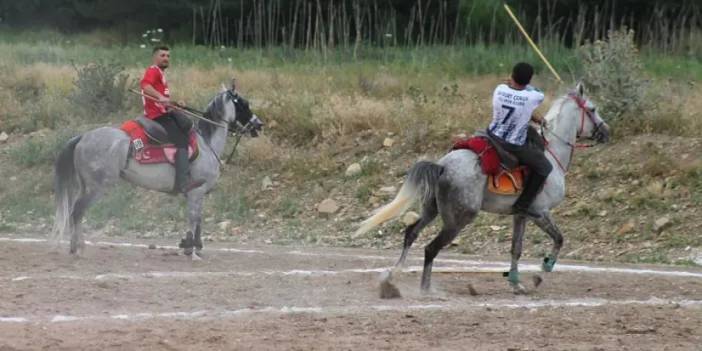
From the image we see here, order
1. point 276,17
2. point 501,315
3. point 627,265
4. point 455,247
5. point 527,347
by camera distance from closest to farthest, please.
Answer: point 527,347 < point 501,315 < point 627,265 < point 455,247 < point 276,17

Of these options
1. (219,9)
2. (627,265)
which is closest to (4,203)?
(627,265)

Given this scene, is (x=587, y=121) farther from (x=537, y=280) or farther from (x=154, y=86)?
(x=154, y=86)

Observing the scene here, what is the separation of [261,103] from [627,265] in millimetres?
10362

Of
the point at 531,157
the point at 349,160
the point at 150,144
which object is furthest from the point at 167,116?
the point at 349,160

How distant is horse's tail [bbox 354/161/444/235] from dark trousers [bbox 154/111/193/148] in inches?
144

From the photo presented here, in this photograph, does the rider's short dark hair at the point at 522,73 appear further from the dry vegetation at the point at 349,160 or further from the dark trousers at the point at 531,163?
the dry vegetation at the point at 349,160

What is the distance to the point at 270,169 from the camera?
71.7ft

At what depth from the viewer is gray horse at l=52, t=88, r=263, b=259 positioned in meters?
15.3

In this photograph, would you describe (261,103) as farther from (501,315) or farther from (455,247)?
(501,315)

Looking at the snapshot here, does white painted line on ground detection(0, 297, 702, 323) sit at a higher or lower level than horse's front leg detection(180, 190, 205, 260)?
higher

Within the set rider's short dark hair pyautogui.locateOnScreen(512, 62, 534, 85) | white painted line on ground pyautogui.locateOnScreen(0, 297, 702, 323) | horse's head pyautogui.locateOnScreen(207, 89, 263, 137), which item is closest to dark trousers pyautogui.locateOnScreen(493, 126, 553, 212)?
rider's short dark hair pyautogui.locateOnScreen(512, 62, 534, 85)

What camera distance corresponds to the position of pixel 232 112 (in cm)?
1616

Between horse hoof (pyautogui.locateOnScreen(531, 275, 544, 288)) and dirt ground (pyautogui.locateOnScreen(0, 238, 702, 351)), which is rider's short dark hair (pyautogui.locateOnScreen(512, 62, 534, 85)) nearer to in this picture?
horse hoof (pyautogui.locateOnScreen(531, 275, 544, 288))

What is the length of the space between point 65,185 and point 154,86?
170cm
